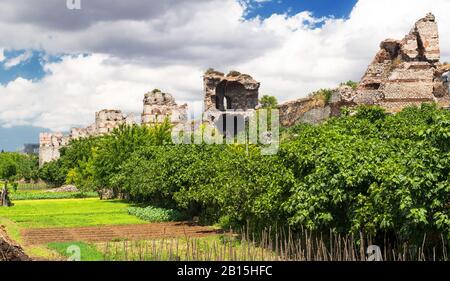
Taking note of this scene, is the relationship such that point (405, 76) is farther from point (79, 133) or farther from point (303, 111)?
point (79, 133)

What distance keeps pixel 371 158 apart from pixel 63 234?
509 inches

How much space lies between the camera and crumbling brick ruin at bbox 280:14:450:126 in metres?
32.1

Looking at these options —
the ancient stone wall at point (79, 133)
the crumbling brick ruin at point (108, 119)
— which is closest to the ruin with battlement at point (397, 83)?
the crumbling brick ruin at point (108, 119)

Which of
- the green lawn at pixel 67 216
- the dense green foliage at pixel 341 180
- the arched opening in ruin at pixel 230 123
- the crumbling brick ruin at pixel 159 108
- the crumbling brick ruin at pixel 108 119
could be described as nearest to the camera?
the dense green foliage at pixel 341 180

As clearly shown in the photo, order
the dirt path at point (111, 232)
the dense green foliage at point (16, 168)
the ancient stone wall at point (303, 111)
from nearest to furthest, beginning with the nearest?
the dirt path at point (111, 232)
the ancient stone wall at point (303, 111)
the dense green foliage at point (16, 168)

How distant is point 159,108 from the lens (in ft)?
229

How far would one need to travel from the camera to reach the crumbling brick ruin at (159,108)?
69.6 meters

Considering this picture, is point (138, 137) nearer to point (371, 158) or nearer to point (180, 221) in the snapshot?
point (180, 221)

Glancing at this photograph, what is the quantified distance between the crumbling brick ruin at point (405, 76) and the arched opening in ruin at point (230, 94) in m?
29.8

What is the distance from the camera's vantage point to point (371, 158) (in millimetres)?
12289

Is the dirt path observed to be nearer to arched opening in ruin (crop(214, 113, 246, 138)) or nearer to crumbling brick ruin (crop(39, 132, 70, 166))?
arched opening in ruin (crop(214, 113, 246, 138))

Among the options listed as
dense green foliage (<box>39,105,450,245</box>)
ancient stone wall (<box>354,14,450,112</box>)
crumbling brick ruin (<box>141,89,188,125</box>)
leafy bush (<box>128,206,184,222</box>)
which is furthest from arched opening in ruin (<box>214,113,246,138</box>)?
dense green foliage (<box>39,105,450,245</box>)

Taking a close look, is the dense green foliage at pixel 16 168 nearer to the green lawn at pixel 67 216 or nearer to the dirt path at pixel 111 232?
the green lawn at pixel 67 216
